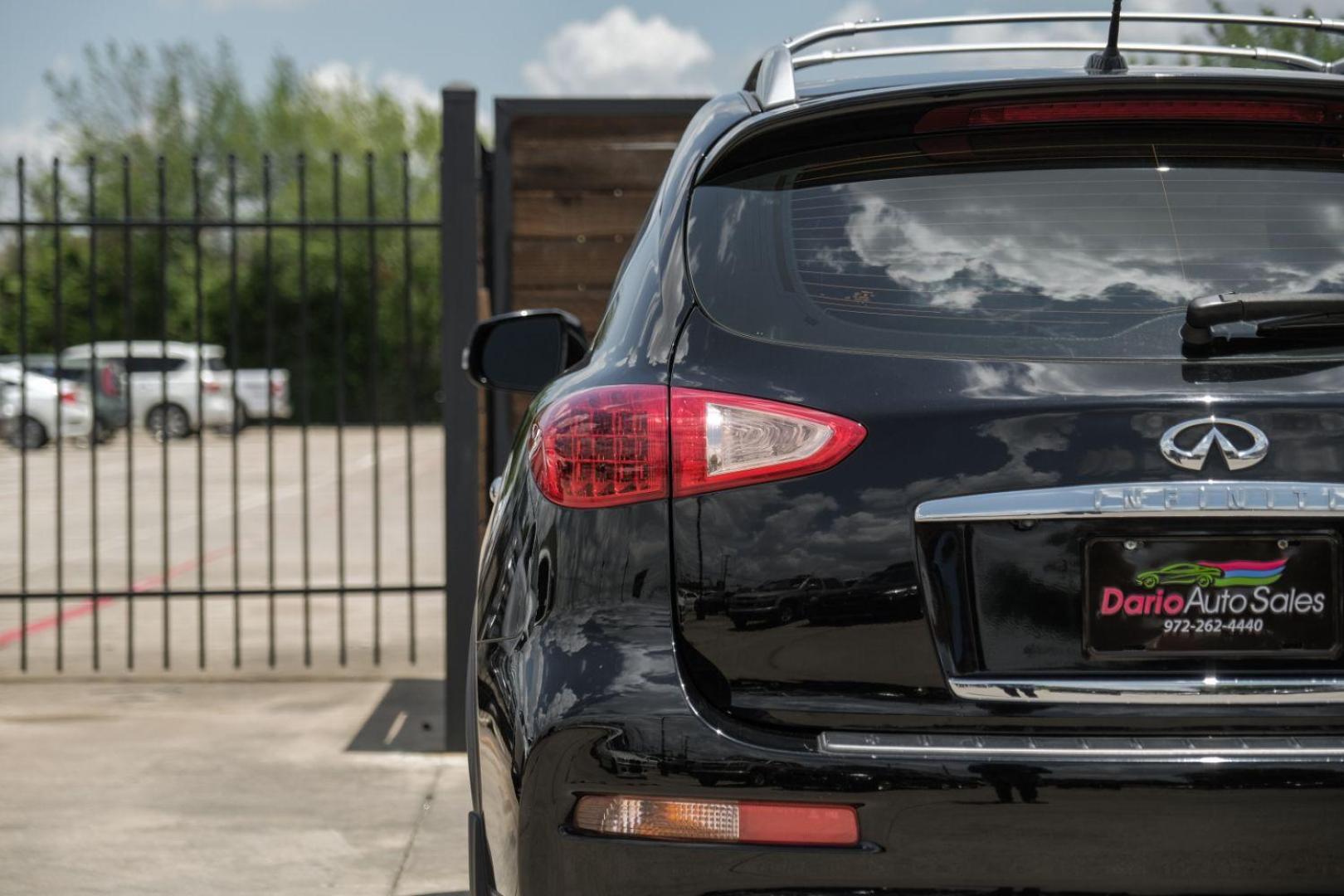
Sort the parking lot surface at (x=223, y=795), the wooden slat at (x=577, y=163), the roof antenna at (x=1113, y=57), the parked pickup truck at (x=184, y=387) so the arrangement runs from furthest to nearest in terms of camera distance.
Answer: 1. the parked pickup truck at (x=184, y=387)
2. the wooden slat at (x=577, y=163)
3. the parking lot surface at (x=223, y=795)
4. the roof antenna at (x=1113, y=57)

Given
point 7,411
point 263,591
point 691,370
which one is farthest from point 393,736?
point 7,411

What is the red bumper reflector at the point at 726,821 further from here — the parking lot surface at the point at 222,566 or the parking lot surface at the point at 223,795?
the parking lot surface at the point at 222,566

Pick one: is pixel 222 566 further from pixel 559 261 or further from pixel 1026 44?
pixel 1026 44

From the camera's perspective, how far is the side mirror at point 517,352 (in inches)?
133

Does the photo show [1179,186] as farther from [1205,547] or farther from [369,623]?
[369,623]

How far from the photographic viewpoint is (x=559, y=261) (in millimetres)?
5816

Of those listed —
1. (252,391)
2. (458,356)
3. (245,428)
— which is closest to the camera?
(458,356)

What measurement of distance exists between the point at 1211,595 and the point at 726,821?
687 millimetres

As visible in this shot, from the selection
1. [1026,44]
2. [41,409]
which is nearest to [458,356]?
[1026,44]

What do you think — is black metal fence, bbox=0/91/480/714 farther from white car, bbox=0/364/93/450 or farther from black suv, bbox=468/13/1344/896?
black suv, bbox=468/13/1344/896

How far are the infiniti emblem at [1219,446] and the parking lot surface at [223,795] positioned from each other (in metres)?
2.75

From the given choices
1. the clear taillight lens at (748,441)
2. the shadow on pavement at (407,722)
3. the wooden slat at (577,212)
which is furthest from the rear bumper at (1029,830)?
the wooden slat at (577,212)

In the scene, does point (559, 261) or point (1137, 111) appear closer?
point (1137, 111)

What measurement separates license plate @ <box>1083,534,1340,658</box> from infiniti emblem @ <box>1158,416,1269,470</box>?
0.34ft
